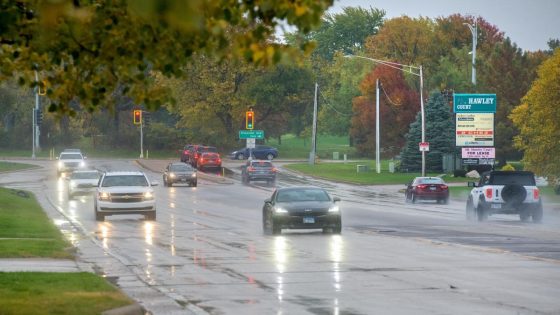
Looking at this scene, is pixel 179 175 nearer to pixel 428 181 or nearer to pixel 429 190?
pixel 428 181

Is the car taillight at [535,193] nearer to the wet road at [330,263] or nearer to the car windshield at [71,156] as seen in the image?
the wet road at [330,263]

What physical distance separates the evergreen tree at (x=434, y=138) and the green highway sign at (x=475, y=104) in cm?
2063

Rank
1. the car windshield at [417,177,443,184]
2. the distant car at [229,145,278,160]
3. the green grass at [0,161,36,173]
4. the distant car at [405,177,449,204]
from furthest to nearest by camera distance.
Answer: the distant car at [229,145,278,160], the green grass at [0,161,36,173], the car windshield at [417,177,443,184], the distant car at [405,177,449,204]

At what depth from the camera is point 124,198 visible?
41344mm

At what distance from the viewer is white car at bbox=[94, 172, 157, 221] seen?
135 ft

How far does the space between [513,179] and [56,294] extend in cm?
2708

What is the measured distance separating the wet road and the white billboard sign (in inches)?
908

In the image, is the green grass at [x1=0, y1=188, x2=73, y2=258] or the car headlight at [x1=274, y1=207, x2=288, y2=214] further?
the car headlight at [x1=274, y1=207, x2=288, y2=214]

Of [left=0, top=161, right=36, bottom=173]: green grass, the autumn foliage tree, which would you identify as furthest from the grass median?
A: the autumn foliage tree

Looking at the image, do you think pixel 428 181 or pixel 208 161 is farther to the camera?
pixel 208 161

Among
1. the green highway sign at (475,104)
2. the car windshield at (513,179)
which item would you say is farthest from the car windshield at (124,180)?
the green highway sign at (475,104)

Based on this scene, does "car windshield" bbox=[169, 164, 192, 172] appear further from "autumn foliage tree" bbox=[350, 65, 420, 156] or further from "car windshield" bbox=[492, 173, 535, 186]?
"autumn foliage tree" bbox=[350, 65, 420, 156]

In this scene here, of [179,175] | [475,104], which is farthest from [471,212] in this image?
[179,175]

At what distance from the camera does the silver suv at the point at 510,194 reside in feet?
133
